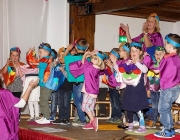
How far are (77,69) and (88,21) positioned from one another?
227cm

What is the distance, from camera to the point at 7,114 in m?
3.79

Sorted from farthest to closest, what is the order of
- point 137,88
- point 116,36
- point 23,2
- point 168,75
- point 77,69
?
point 116,36, point 23,2, point 77,69, point 137,88, point 168,75

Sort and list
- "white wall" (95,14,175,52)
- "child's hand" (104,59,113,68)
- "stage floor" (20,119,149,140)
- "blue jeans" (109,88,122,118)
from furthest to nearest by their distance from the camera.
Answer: "white wall" (95,14,175,52)
"blue jeans" (109,88,122,118)
"child's hand" (104,59,113,68)
"stage floor" (20,119,149,140)

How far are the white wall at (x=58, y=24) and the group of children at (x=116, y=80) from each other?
4.93 ft

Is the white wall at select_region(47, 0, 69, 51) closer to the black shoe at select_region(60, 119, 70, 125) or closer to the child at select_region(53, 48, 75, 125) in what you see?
the child at select_region(53, 48, 75, 125)

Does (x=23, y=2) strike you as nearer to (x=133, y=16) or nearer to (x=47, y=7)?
(x=47, y=7)

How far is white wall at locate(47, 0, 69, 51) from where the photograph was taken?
22.2ft

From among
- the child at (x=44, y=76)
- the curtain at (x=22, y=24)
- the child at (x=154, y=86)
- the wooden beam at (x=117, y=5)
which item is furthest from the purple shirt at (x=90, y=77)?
the curtain at (x=22, y=24)

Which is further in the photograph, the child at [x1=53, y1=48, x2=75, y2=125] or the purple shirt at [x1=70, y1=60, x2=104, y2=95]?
the child at [x1=53, y1=48, x2=75, y2=125]

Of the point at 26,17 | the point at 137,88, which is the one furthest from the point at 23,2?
the point at 137,88

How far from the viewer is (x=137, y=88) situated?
432 centimetres

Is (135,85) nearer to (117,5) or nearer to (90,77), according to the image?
(90,77)

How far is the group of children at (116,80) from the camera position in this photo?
4.09m

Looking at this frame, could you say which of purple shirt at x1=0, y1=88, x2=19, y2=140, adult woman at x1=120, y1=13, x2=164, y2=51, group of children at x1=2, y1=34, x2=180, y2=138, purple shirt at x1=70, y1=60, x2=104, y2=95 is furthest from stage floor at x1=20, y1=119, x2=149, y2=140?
adult woman at x1=120, y1=13, x2=164, y2=51
